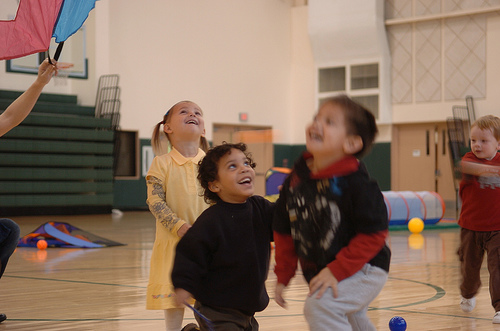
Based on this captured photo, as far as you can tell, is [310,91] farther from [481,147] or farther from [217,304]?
[217,304]

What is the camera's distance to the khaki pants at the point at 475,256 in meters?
3.92

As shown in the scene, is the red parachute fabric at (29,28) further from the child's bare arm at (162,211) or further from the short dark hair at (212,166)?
the short dark hair at (212,166)

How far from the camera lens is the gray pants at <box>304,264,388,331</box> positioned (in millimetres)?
2086

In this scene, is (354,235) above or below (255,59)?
below

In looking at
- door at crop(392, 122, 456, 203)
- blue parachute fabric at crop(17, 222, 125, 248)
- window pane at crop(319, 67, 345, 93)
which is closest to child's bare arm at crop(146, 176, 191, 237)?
blue parachute fabric at crop(17, 222, 125, 248)

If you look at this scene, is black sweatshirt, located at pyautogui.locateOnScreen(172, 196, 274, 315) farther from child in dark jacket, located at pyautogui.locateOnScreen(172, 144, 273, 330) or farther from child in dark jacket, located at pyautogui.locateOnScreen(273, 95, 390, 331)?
child in dark jacket, located at pyautogui.locateOnScreen(273, 95, 390, 331)

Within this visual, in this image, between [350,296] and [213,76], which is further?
[213,76]

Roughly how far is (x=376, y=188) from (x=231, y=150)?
0.74m

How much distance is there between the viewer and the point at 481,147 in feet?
12.7

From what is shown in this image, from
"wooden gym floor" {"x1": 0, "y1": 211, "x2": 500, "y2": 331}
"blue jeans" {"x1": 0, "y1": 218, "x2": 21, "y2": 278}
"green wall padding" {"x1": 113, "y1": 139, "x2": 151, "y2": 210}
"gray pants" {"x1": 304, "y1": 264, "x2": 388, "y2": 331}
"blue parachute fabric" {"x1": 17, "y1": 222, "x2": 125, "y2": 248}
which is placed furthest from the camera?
"green wall padding" {"x1": 113, "y1": 139, "x2": 151, "y2": 210}

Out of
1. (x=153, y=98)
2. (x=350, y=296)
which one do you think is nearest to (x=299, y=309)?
(x=350, y=296)

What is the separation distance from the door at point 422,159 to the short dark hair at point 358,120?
15.8 meters

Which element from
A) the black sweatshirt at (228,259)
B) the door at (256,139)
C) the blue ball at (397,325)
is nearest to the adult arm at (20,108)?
the black sweatshirt at (228,259)

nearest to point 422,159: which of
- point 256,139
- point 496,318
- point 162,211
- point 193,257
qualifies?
point 256,139
